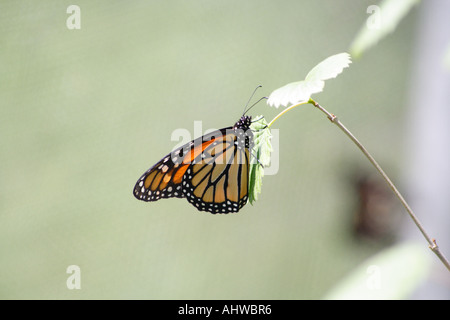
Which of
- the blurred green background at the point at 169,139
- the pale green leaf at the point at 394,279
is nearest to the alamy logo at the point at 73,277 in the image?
the blurred green background at the point at 169,139

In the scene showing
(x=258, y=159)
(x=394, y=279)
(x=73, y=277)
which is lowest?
(x=394, y=279)

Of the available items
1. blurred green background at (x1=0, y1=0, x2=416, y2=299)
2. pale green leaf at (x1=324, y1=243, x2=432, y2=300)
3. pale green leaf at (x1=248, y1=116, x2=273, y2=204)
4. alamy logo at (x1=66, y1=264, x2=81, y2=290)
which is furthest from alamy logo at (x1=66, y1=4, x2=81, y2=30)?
pale green leaf at (x1=324, y1=243, x2=432, y2=300)

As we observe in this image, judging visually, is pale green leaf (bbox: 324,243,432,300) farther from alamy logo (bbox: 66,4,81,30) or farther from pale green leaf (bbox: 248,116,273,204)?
alamy logo (bbox: 66,4,81,30)

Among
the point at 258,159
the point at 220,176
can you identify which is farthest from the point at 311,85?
the point at 220,176

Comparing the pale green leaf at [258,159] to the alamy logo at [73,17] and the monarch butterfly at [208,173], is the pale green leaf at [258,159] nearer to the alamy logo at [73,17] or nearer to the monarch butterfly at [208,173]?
the monarch butterfly at [208,173]

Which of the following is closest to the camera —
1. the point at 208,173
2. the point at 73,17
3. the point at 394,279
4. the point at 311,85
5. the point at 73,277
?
the point at 311,85

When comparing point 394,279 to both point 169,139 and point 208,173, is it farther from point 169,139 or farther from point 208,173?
point 169,139
